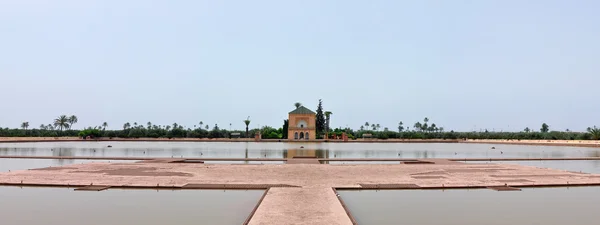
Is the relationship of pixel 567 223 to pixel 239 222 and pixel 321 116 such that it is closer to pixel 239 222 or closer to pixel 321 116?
pixel 239 222

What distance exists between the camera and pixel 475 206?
10.5 metres

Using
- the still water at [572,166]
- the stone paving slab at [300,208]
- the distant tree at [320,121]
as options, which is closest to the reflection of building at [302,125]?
the distant tree at [320,121]

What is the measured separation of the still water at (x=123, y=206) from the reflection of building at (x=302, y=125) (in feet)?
194

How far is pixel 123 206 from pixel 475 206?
7.93m

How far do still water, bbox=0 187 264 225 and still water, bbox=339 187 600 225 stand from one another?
268 cm

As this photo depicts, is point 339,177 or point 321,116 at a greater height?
point 321,116

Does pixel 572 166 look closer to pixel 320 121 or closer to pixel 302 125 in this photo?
pixel 302 125

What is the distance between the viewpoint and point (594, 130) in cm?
6519

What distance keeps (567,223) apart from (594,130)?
219 feet

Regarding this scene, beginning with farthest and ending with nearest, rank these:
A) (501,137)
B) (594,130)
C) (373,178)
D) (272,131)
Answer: (501,137) < (272,131) < (594,130) < (373,178)

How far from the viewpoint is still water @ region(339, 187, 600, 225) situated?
9219mm

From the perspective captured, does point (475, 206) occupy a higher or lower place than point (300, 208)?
lower

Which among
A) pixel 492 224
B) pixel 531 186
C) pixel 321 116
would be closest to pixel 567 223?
pixel 492 224

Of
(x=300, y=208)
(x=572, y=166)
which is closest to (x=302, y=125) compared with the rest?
(x=572, y=166)
